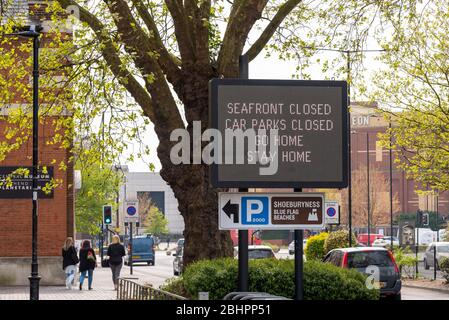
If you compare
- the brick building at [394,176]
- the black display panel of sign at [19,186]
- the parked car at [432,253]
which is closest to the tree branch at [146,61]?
the black display panel of sign at [19,186]

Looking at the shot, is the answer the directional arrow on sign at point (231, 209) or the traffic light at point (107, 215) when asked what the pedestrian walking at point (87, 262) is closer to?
the traffic light at point (107, 215)

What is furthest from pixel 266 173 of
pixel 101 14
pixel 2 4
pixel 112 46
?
pixel 2 4

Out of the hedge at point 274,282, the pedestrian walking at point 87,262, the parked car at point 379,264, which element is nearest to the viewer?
the hedge at point 274,282

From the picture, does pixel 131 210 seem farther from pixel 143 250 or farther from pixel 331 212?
pixel 143 250

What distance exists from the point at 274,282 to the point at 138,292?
7.94 ft

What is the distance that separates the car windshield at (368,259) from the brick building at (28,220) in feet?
39.0

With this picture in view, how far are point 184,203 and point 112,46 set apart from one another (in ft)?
10.8

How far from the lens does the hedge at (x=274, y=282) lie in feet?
54.0

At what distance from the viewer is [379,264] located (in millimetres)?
26359

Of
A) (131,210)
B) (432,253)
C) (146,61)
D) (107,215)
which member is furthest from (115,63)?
(432,253)

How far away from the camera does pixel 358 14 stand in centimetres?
2111

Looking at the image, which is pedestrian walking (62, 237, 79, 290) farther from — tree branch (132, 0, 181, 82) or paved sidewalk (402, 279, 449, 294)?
tree branch (132, 0, 181, 82)

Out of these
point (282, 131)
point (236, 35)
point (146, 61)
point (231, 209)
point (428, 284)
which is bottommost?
point (428, 284)
